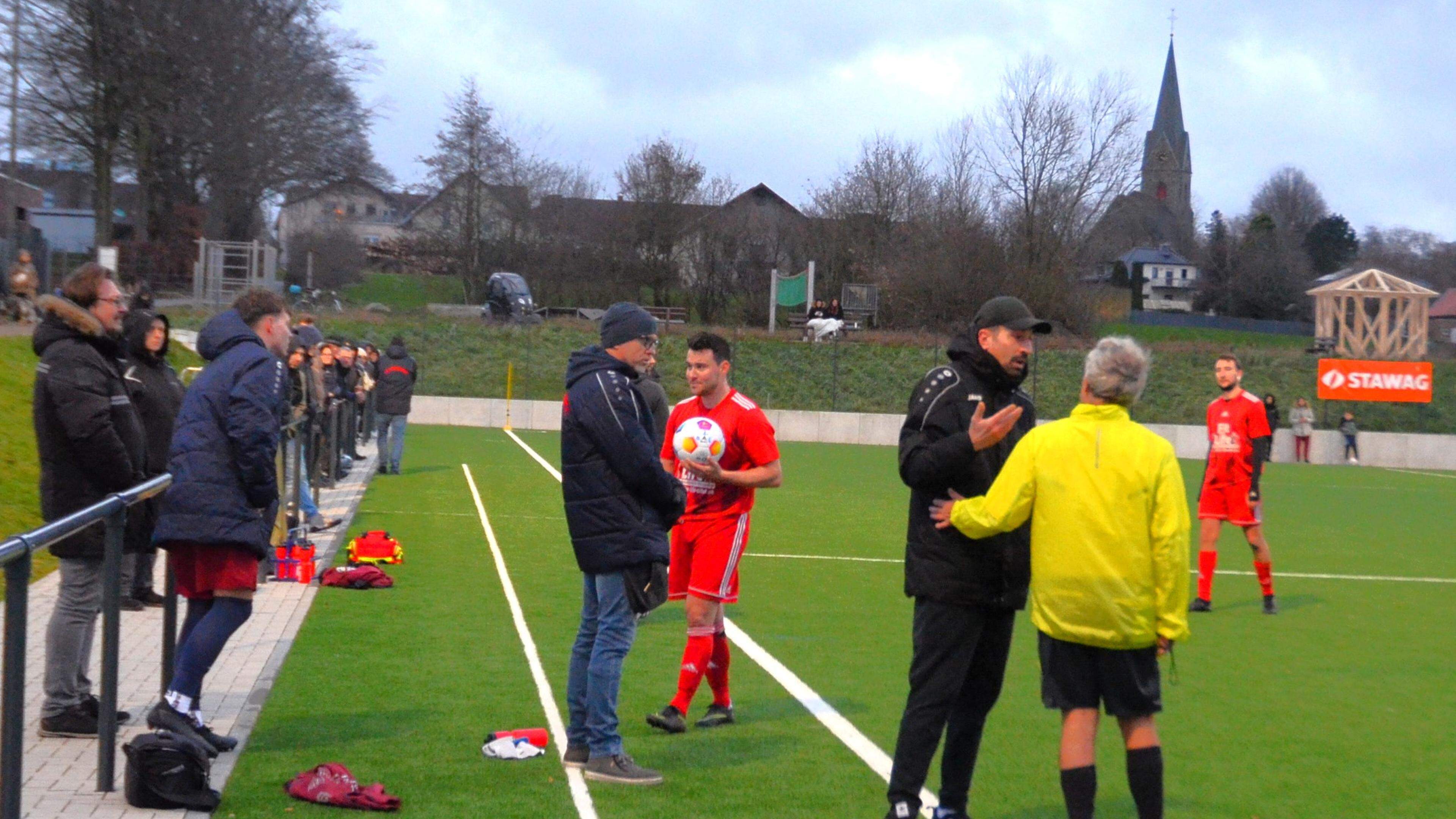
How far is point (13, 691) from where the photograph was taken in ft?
12.3

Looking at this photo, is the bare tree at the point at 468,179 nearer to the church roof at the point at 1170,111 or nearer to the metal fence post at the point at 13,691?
the metal fence post at the point at 13,691

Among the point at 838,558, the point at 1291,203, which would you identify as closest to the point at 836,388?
the point at 838,558

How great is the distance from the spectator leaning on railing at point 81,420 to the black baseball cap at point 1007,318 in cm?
360

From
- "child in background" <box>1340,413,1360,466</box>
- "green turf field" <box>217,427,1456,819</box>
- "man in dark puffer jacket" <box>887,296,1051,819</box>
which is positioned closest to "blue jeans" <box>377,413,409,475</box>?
"green turf field" <box>217,427,1456,819</box>

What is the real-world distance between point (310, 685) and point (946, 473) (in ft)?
13.6

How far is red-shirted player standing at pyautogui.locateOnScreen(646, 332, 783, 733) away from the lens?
6.59 metres

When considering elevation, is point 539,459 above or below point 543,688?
below

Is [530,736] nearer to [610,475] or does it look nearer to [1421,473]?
[610,475]

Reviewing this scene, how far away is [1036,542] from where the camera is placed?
15.0 ft

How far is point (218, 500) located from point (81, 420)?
100 cm

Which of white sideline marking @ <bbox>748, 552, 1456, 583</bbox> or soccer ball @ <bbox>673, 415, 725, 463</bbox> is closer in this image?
soccer ball @ <bbox>673, 415, 725, 463</bbox>

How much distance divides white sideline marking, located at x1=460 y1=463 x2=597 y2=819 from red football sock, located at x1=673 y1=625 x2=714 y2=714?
0.60 meters

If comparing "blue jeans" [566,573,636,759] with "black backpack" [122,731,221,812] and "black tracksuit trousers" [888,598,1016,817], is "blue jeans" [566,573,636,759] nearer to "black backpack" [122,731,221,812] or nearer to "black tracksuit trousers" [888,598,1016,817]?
"black tracksuit trousers" [888,598,1016,817]

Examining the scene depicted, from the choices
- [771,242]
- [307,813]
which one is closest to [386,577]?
[307,813]
